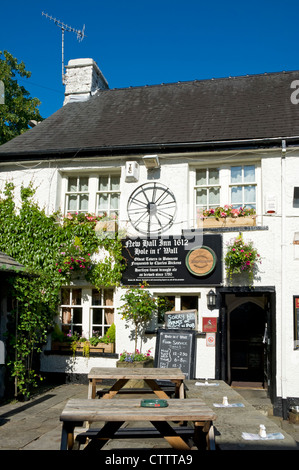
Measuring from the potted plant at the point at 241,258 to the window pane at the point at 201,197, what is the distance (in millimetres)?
1382

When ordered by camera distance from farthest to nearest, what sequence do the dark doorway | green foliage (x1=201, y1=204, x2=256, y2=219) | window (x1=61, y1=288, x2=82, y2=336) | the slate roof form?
1. the dark doorway
2. window (x1=61, y1=288, x2=82, y2=336)
3. the slate roof
4. green foliage (x1=201, y1=204, x2=256, y2=219)

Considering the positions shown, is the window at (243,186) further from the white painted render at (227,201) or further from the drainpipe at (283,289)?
the drainpipe at (283,289)

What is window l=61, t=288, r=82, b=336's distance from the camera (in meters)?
10.4

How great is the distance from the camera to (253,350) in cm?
1245

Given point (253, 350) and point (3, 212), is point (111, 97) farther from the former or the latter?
point (253, 350)

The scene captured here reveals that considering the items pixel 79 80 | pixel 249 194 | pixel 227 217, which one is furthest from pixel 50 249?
pixel 79 80

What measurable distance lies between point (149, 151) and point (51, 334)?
194 inches

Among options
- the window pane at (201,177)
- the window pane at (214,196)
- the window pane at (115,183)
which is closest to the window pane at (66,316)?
the window pane at (115,183)

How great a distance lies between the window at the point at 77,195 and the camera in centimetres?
1097

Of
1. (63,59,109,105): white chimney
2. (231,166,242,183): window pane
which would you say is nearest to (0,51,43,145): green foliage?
(63,59,109,105): white chimney

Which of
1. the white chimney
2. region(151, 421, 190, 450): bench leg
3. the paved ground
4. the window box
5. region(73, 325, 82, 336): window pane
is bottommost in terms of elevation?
the paved ground

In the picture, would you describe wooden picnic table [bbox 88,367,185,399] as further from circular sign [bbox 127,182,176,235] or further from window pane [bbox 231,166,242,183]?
window pane [bbox 231,166,242,183]

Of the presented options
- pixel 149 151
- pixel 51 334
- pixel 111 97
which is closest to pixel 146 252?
pixel 149 151

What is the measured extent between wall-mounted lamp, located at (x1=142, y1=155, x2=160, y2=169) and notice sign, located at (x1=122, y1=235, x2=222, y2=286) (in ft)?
5.65
